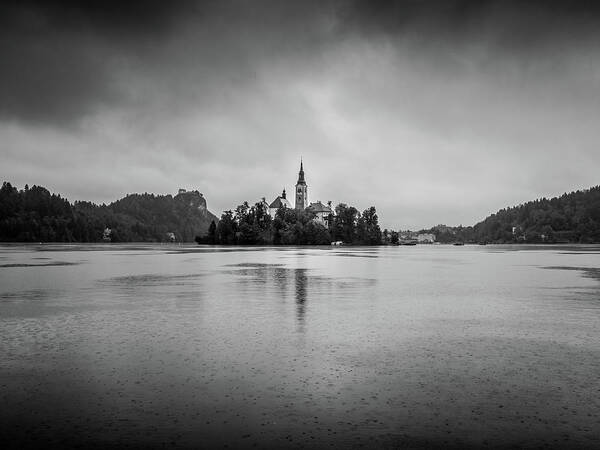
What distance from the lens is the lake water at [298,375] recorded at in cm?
564

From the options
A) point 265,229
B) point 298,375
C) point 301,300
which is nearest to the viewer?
point 298,375

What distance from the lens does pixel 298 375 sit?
7871 millimetres

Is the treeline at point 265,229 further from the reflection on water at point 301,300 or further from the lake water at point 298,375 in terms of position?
the lake water at point 298,375

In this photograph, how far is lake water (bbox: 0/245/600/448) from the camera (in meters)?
5.64

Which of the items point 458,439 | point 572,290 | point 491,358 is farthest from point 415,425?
A: point 572,290

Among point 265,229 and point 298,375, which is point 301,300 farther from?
point 265,229

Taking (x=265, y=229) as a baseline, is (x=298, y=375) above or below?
below

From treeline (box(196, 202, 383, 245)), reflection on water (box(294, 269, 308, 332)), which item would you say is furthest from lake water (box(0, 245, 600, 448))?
treeline (box(196, 202, 383, 245))

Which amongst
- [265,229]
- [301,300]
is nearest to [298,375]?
[301,300]

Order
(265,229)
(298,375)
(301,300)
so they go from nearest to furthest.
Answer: (298,375), (301,300), (265,229)

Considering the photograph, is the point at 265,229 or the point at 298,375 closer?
the point at 298,375

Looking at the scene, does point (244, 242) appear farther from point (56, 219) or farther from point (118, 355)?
point (118, 355)

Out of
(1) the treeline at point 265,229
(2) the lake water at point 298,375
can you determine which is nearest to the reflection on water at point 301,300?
(2) the lake water at point 298,375

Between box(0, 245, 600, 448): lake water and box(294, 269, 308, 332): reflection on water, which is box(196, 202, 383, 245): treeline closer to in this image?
box(294, 269, 308, 332): reflection on water
